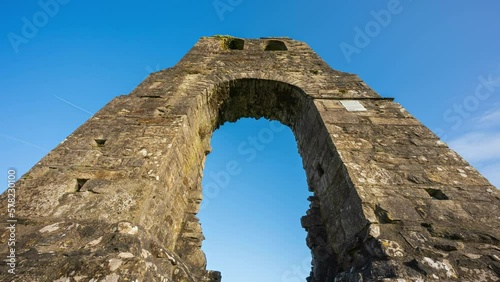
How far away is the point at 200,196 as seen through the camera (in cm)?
417

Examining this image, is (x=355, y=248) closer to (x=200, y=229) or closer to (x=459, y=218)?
(x=459, y=218)

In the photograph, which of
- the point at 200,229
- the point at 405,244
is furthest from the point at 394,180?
the point at 200,229

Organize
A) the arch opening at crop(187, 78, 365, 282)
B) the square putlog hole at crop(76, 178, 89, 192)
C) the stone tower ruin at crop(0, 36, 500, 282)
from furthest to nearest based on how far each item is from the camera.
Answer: the arch opening at crop(187, 78, 365, 282)
the square putlog hole at crop(76, 178, 89, 192)
the stone tower ruin at crop(0, 36, 500, 282)

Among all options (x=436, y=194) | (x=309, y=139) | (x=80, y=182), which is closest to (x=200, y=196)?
(x=80, y=182)

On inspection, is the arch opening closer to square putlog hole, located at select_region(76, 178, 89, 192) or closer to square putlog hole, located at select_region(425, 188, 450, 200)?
square putlog hole, located at select_region(425, 188, 450, 200)

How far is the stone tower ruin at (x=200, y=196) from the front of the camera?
1885mm

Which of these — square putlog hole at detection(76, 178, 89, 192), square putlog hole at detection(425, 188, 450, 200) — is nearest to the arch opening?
square putlog hole at detection(425, 188, 450, 200)

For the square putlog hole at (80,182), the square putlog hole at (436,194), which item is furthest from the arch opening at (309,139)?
the square putlog hole at (80,182)

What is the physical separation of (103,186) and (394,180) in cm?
318

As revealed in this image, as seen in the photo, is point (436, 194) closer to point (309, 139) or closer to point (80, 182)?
point (309, 139)

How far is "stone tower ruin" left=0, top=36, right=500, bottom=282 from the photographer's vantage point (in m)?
1.88

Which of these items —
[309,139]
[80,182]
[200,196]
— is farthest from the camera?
[309,139]

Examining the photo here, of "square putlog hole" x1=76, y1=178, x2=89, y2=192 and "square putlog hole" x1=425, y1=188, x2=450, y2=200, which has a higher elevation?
"square putlog hole" x1=425, y1=188, x2=450, y2=200

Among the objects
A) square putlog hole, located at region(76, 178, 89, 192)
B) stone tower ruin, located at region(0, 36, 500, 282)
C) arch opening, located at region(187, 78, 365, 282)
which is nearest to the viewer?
stone tower ruin, located at region(0, 36, 500, 282)
